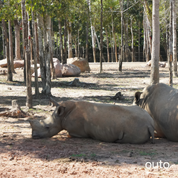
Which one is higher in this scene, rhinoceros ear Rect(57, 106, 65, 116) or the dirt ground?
rhinoceros ear Rect(57, 106, 65, 116)

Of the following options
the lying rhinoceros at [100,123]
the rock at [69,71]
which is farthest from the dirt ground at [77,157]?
the rock at [69,71]

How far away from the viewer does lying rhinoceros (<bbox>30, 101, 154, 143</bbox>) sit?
7297mm

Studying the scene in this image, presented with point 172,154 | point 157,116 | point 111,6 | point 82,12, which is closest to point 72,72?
point 82,12

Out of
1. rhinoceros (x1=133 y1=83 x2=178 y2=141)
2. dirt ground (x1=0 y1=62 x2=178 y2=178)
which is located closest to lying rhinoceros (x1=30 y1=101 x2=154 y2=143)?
dirt ground (x1=0 y1=62 x2=178 y2=178)

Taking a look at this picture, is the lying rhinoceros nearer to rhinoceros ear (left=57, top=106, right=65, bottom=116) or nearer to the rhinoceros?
rhinoceros ear (left=57, top=106, right=65, bottom=116)

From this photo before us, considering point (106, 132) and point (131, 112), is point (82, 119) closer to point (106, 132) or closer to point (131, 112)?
point (106, 132)

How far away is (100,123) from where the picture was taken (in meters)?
7.40

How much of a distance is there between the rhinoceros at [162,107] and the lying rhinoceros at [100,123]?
1.75 feet

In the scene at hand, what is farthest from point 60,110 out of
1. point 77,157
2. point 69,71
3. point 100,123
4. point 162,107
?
point 69,71

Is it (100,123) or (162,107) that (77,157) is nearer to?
(100,123)

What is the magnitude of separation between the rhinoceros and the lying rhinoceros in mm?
535

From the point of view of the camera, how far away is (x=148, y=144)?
7.29m

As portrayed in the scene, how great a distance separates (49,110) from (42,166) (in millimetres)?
5682

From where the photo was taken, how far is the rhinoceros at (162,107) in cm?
759
